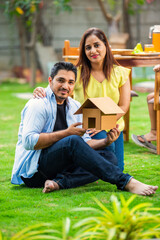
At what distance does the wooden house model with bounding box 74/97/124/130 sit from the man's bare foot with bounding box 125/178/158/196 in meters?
0.40

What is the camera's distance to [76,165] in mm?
3039

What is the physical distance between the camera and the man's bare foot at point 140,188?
290cm

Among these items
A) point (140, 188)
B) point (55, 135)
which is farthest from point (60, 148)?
point (140, 188)

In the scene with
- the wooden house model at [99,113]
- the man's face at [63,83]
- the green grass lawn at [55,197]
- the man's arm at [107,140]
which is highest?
the man's face at [63,83]

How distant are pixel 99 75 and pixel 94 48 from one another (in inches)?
10.1

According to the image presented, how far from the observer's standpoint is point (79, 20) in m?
15.2

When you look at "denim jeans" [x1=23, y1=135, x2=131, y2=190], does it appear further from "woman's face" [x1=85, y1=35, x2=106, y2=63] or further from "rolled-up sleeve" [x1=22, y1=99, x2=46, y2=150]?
"woman's face" [x1=85, y1=35, x2=106, y2=63]

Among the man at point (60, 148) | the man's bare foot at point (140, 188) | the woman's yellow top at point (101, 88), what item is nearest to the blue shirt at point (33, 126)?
the man at point (60, 148)

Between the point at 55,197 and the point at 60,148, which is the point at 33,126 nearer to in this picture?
the point at 60,148

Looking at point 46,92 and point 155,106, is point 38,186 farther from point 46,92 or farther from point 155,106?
point 155,106

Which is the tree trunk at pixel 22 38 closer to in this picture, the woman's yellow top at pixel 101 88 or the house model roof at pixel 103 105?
the woman's yellow top at pixel 101 88

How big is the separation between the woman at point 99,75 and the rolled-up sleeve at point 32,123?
64 cm

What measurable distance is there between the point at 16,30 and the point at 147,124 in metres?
9.86

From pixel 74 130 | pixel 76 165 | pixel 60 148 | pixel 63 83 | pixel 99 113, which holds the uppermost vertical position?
pixel 63 83
